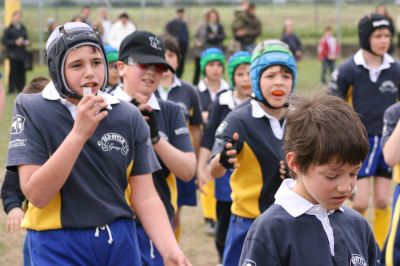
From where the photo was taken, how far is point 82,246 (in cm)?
423

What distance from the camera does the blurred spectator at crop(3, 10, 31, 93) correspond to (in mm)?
22248

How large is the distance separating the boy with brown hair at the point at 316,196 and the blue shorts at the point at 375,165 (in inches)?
205

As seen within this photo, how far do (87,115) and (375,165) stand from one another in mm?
5350

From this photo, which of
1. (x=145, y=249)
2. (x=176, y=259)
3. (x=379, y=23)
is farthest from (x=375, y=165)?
(x=176, y=259)

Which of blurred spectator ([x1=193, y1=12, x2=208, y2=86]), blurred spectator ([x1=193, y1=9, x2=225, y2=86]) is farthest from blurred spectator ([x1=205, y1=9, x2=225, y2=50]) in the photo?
blurred spectator ([x1=193, y1=12, x2=208, y2=86])

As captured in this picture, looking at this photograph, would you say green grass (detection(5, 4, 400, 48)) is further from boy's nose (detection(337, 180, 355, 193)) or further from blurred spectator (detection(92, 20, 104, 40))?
boy's nose (detection(337, 180, 355, 193))

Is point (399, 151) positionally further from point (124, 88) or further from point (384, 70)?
point (384, 70)

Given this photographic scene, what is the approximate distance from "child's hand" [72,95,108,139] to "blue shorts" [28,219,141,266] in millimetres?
494

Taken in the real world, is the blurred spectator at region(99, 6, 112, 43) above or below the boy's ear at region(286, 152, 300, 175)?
below

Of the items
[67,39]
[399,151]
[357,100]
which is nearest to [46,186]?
[67,39]

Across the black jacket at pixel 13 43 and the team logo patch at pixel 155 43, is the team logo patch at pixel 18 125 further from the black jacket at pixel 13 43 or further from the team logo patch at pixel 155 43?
the black jacket at pixel 13 43

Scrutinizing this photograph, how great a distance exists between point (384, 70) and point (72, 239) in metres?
5.60

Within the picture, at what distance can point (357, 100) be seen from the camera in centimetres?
918

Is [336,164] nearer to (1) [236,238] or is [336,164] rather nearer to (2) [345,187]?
(2) [345,187]
